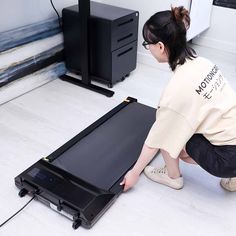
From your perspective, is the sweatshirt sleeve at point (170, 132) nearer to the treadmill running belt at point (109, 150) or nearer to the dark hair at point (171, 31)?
the dark hair at point (171, 31)

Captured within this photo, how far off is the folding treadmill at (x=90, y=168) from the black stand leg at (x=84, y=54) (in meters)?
0.40

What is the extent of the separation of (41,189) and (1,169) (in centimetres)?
33

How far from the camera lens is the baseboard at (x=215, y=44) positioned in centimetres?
306

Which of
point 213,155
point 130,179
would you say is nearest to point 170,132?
point 213,155

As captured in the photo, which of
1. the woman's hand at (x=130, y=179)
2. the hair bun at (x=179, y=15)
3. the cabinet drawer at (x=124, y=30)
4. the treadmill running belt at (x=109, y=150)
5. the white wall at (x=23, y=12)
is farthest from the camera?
the cabinet drawer at (x=124, y=30)

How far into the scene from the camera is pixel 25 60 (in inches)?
92.0

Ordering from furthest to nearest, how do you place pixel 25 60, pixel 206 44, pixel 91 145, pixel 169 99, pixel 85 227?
pixel 206 44
pixel 25 60
pixel 91 145
pixel 85 227
pixel 169 99

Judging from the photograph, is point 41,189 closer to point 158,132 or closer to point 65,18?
point 158,132

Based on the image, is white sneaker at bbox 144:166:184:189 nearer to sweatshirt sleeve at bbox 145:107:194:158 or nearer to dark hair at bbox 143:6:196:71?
sweatshirt sleeve at bbox 145:107:194:158

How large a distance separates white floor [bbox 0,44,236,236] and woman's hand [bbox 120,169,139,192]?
54 millimetres

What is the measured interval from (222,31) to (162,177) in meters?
1.93

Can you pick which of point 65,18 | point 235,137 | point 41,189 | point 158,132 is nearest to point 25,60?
point 65,18

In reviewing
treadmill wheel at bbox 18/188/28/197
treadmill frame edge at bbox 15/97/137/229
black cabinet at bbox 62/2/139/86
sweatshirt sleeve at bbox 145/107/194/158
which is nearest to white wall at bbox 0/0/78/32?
black cabinet at bbox 62/2/139/86

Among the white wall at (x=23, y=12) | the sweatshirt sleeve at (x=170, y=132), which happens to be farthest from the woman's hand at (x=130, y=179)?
the white wall at (x=23, y=12)
